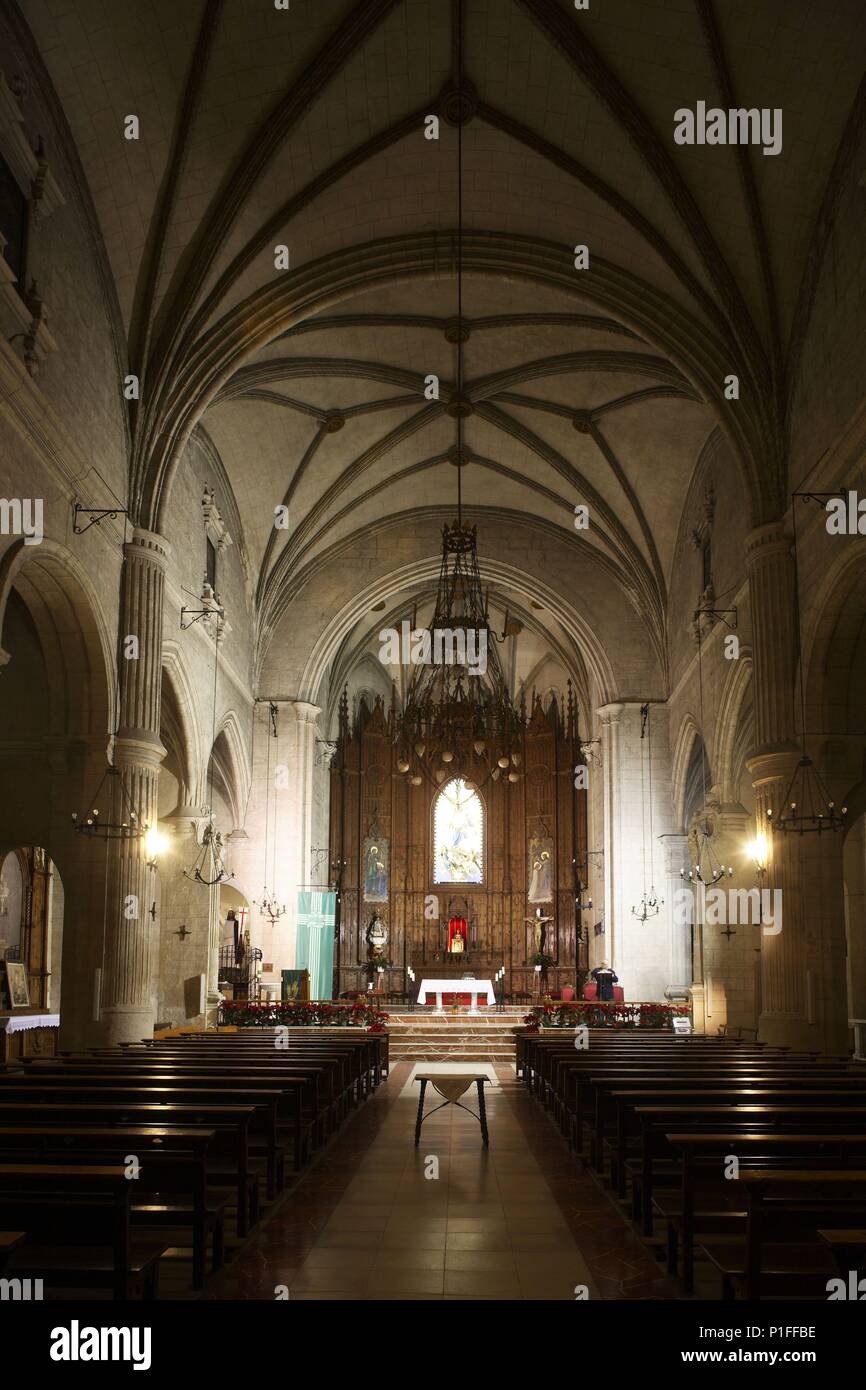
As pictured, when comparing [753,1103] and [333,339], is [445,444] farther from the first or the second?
[753,1103]

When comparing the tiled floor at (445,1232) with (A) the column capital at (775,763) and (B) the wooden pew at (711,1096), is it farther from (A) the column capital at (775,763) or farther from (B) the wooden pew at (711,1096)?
(A) the column capital at (775,763)

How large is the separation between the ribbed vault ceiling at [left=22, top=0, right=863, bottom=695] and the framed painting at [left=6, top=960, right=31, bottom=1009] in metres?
7.88

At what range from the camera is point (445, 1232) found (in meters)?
7.41

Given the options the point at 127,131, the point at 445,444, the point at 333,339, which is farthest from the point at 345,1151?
the point at 445,444

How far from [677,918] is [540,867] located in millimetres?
9975

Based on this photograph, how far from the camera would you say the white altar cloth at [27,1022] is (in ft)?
54.9

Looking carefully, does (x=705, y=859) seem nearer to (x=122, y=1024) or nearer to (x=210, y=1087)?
(x=122, y=1024)

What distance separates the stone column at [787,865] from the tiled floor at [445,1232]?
5.14m

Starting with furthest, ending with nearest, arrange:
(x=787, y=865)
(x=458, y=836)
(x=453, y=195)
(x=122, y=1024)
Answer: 1. (x=458, y=836)
2. (x=453, y=195)
3. (x=122, y=1024)
4. (x=787, y=865)

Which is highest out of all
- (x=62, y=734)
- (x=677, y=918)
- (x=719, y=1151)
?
(x=62, y=734)

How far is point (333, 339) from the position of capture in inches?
861

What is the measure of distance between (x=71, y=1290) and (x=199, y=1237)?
2.23 feet

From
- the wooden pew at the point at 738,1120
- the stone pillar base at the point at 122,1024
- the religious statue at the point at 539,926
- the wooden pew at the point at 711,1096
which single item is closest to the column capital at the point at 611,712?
the religious statue at the point at 539,926

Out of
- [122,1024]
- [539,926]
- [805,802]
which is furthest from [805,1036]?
[539,926]
